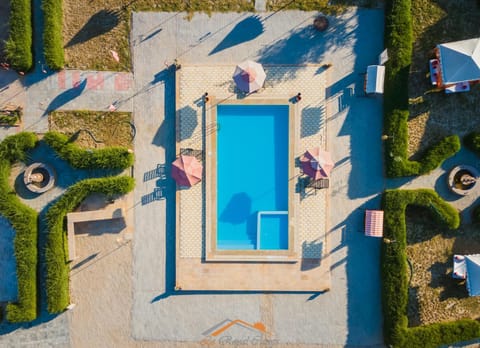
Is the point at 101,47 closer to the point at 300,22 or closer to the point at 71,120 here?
the point at 71,120

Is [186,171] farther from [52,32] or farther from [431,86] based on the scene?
[431,86]

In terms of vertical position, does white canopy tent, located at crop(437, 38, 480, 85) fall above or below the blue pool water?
above

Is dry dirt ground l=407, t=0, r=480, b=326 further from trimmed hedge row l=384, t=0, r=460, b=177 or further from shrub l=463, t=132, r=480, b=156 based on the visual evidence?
trimmed hedge row l=384, t=0, r=460, b=177

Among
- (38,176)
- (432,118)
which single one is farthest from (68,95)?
(432,118)

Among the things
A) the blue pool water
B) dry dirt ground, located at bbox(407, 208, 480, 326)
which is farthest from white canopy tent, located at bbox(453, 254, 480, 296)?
the blue pool water

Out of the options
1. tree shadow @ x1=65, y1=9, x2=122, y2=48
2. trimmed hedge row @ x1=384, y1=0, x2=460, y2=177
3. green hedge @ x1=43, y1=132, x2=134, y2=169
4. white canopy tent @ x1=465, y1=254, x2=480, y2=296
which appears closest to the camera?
white canopy tent @ x1=465, y1=254, x2=480, y2=296

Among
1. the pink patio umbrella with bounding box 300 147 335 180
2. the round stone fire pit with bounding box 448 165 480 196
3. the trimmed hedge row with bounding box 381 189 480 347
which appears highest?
the pink patio umbrella with bounding box 300 147 335 180
